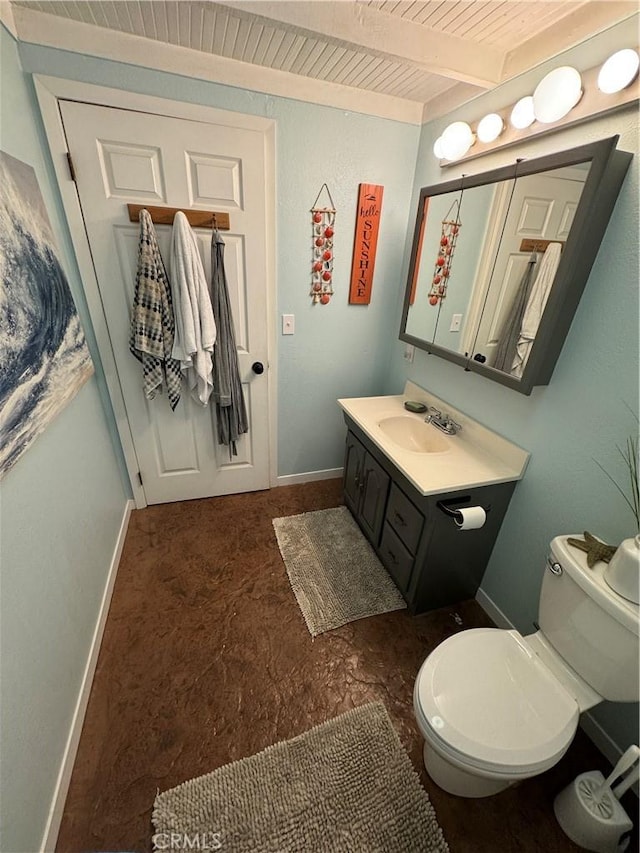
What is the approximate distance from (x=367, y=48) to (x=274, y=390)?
1532 mm

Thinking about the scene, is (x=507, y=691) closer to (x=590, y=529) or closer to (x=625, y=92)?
(x=590, y=529)

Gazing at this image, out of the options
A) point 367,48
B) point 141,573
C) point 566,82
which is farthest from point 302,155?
point 141,573

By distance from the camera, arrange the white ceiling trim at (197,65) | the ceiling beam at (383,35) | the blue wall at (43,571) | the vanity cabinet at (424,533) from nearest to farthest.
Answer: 1. the blue wall at (43,571)
2. the ceiling beam at (383,35)
3. the white ceiling trim at (197,65)
4. the vanity cabinet at (424,533)

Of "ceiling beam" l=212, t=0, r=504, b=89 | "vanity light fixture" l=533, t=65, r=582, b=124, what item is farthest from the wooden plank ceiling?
"vanity light fixture" l=533, t=65, r=582, b=124

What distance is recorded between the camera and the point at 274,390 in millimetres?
2166

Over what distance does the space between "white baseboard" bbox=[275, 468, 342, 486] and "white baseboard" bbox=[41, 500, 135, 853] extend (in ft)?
3.65

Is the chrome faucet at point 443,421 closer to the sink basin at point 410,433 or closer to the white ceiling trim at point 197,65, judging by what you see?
the sink basin at point 410,433

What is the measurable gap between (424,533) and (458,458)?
0.37 meters

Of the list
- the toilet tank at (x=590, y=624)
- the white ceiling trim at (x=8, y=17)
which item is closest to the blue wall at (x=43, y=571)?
the white ceiling trim at (x=8, y=17)

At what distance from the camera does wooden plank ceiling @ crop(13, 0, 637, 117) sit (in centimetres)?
109

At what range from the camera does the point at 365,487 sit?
1.92m

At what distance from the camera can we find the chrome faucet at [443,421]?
1748 millimetres

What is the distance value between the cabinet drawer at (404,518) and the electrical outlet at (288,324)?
3.56ft

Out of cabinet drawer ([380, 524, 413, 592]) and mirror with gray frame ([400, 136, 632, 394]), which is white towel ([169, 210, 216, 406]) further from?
cabinet drawer ([380, 524, 413, 592])
